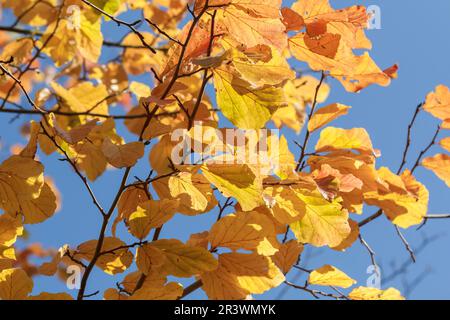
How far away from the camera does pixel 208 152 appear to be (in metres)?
0.83

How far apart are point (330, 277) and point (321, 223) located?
142mm

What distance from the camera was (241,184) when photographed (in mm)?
781

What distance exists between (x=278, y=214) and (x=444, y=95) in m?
0.51

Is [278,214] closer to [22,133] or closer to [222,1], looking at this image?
[222,1]

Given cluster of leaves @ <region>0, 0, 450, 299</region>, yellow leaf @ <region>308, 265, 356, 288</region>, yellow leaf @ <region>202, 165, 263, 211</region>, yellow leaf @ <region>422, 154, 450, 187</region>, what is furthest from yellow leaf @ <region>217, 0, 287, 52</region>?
yellow leaf @ <region>422, 154, 450, 187</region>

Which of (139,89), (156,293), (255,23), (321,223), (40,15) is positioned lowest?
(156,293)

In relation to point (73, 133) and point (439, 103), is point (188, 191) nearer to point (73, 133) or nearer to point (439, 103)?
point (73, 133)

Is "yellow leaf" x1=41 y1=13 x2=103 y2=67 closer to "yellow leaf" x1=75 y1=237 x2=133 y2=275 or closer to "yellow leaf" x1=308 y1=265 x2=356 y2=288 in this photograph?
"yellow leaf" x1=75 y1=237 x2=133 y2=275

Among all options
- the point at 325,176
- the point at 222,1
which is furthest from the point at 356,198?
the point at 222,1

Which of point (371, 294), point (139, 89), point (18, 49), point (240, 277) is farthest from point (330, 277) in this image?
point (18, 49)

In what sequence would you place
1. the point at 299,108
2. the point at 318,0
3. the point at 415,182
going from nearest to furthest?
the point at 318,0
the point at 415,182
the point at 299,108

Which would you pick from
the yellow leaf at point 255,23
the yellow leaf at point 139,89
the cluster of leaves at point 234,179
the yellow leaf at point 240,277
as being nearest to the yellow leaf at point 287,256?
the cluster of leaves at point 234,179

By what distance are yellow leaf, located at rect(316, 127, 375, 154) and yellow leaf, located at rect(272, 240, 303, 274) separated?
180 mm
